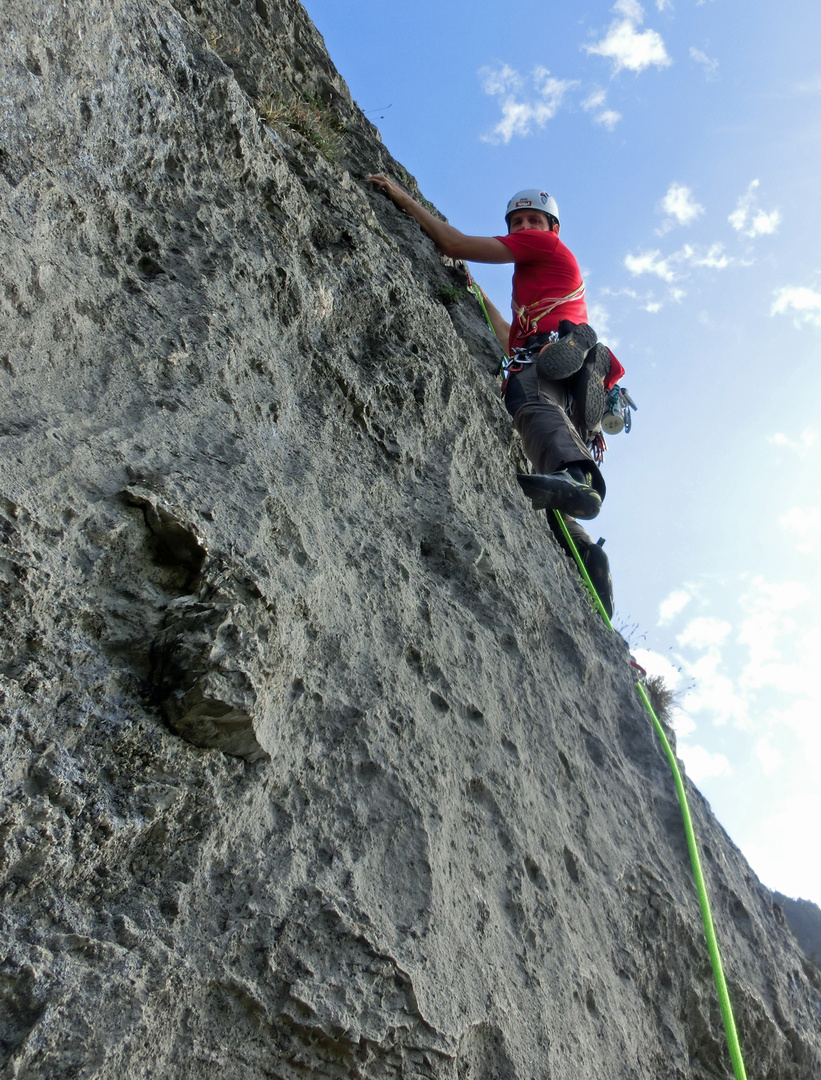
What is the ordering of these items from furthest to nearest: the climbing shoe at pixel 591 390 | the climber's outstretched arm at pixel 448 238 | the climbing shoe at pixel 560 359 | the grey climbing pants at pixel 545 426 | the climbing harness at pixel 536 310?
1. the climber's outstretched arm at pixel 448 238
2. the climbing harness at pixel 536 310
3. the climbing shoe at pixel 591 390
4. the climbing shoe at pixel 560 359
5. the grey climbing pants at pixel 545 426

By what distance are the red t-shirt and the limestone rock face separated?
2014 millimetres

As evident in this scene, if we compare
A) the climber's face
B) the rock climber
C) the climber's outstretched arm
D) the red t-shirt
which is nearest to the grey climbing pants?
the rock climber

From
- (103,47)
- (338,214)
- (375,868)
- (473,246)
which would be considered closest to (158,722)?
(375,868)

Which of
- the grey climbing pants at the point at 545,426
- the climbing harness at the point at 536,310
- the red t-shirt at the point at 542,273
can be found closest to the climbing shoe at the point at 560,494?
the grey climbing pants at the point at 545,426

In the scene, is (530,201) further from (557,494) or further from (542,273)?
(557,494)

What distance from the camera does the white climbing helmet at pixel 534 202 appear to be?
657 cm

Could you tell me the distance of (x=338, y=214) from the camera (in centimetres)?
426

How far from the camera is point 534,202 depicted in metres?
6.57

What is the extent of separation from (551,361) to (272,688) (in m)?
3.77

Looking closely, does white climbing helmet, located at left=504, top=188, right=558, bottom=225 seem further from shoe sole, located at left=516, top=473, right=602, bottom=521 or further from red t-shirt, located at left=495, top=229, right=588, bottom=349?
shoe sole, located at left=516, top=473, right=602, bottom=521

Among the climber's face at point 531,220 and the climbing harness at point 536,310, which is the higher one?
the climber's face at point 531,220

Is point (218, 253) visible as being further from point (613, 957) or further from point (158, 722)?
point (613, 957)

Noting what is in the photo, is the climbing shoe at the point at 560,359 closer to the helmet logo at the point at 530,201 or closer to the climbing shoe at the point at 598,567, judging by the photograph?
the climbing shoe at the point at 598,567

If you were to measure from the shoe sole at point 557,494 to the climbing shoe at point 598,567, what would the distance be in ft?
1.70
